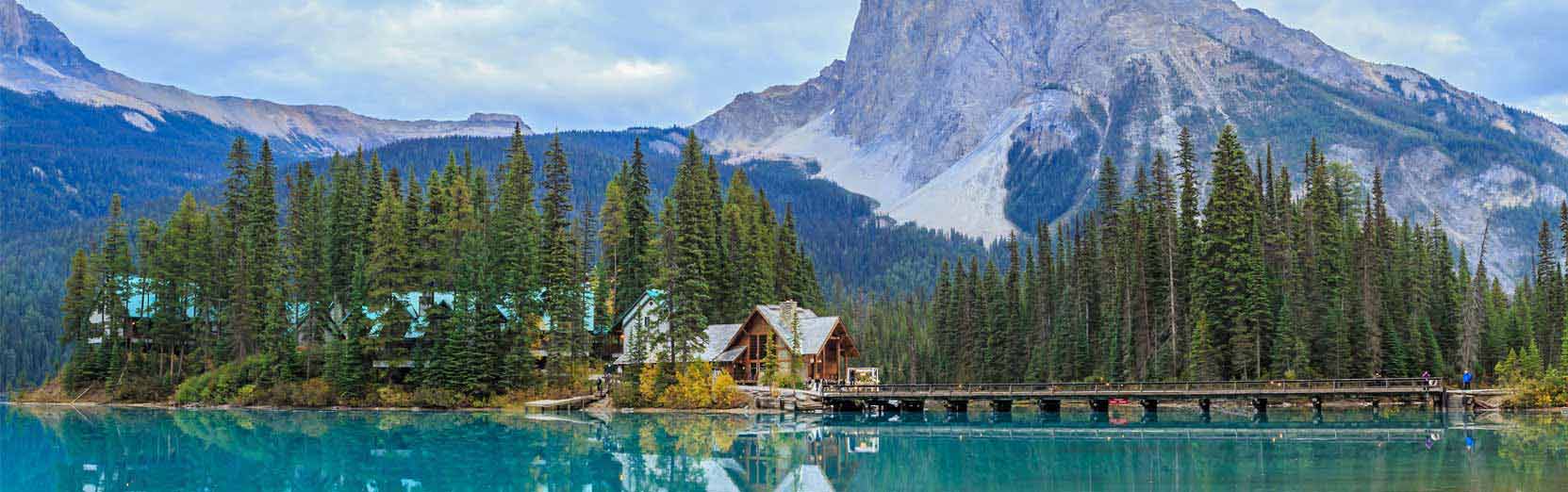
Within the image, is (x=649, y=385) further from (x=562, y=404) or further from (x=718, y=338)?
(x=718, y=338)

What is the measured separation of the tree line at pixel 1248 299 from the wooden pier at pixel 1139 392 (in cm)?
479

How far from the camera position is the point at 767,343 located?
73562mm

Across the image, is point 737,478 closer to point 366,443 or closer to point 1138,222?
point 366,443

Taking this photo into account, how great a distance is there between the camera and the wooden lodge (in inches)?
2926

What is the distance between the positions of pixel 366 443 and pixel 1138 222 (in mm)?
50911

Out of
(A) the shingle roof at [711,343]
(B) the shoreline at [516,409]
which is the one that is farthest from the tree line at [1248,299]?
(A) the shingle roof at [711,343]

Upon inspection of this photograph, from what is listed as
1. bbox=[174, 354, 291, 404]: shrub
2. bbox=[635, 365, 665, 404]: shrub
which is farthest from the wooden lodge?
bbox=[174, 354, 291, 404]: shrub

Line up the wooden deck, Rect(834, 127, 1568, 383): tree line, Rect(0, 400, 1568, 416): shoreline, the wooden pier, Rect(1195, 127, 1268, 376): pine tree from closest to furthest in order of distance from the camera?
the wooden deck
the wooden pier
Rect(0, 400, 1568, 416): shoreline
Rect(1195, 127, 1268, 376): pine tree
Rect(834, 127, 1568, 383): tree line

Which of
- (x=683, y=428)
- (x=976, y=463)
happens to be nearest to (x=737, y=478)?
(x=976, y=463)

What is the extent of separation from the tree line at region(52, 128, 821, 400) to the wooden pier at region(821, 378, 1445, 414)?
10862 mm

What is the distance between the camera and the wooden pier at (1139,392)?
6103cm

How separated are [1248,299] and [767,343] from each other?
88.9 ft

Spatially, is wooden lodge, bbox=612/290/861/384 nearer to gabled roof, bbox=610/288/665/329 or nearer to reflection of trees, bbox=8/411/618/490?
gabled roof, bbox=610/288/665/329

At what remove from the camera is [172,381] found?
83.5 m
